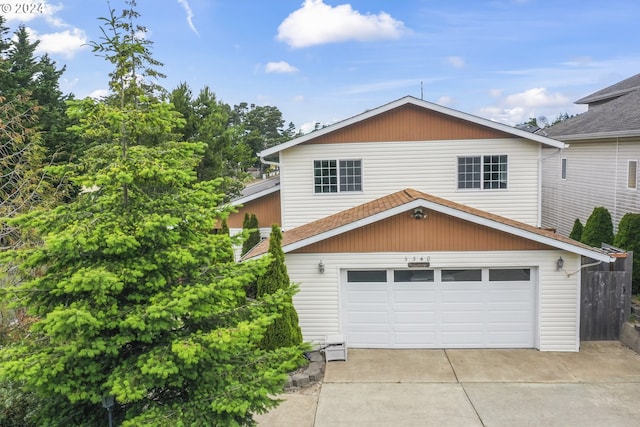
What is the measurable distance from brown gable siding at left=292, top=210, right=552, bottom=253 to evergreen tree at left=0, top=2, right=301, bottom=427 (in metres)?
5.66

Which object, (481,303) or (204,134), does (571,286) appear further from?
(204,134)

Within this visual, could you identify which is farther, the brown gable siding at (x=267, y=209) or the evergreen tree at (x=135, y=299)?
the brown gable siding at (x=267, y=209)

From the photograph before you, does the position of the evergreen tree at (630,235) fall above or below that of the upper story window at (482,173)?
below

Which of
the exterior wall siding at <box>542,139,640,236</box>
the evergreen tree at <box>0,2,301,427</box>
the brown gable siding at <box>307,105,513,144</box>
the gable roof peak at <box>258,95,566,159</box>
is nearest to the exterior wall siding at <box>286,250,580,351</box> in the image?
the gable roof peak at <box>258,95,566,159</box>

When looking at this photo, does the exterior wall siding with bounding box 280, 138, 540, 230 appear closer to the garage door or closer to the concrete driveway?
the garage door

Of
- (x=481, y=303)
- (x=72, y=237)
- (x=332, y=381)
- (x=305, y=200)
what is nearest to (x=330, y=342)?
(x=332, y=381)

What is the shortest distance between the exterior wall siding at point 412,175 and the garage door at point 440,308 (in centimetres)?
376

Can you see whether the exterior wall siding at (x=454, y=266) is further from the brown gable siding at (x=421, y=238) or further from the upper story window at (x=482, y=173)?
the upper story window at (x=482, y=173)

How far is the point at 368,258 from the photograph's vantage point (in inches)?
463

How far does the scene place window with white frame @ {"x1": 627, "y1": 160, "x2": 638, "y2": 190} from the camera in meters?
15.7

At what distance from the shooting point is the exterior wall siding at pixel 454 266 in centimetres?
1138

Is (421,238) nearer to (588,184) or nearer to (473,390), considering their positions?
(473,390)

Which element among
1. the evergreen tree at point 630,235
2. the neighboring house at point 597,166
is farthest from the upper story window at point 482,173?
the evergreen tree at point 630,235

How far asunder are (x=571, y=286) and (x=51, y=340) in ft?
35.0
